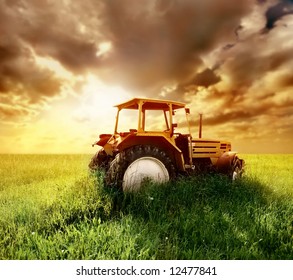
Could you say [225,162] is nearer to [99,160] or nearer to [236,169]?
[236,169]

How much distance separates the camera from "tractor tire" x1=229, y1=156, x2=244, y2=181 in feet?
18.5

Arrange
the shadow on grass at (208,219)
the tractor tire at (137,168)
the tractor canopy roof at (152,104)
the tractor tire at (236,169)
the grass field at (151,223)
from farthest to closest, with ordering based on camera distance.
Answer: the tractor tire at (236,169) < the tractor canopy roof at (152,104) < the tractor tire at (137,168) < the shadow on grass at (208,219) < the grass field at (151,223)

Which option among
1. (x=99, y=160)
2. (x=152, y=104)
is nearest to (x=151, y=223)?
(x=152, y=104)

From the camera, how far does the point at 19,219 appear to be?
3.95m

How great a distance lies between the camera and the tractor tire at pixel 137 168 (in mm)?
4414

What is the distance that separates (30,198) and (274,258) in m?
2.98

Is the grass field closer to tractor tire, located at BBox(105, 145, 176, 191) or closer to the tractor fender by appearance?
tractor tire, located at BBox(105, 145, 176, 191)

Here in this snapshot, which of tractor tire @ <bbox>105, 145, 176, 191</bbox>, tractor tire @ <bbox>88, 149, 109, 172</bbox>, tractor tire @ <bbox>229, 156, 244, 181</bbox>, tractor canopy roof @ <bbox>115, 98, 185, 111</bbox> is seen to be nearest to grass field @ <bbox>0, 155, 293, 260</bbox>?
tractor tire @ <bbox>105, 145, 176, 191</bbox>

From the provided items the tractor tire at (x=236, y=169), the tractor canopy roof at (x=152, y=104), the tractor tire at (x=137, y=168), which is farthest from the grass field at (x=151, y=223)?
the tractor canopy roof at (x=152, y=104)

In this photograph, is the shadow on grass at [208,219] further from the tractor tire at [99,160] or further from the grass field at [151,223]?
the tractor tire at [99,160]

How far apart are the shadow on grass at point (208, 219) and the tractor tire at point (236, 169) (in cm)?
61

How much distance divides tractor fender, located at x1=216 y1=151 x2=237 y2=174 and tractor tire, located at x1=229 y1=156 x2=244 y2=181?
59 mm
